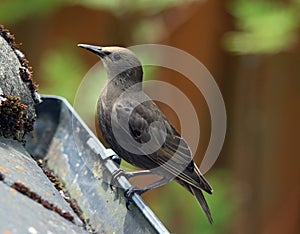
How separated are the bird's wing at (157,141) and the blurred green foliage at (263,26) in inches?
51.4

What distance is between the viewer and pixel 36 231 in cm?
205

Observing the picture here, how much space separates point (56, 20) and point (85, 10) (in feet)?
0.82

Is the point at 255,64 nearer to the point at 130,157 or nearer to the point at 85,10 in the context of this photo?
the point at 85,10

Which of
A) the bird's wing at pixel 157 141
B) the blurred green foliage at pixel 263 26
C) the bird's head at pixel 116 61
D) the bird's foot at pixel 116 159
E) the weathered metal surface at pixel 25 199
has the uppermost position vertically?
the weathered metal surface at pixel 25 199

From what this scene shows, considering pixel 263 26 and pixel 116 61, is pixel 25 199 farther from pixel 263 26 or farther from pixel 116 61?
pixel 263 26

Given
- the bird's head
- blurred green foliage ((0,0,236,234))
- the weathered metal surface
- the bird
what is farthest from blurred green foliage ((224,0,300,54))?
the weathered metal surface

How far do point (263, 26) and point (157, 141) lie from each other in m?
1.44

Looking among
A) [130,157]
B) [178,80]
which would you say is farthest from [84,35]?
[130,157]

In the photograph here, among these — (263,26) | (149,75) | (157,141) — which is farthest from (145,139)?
(149,75)

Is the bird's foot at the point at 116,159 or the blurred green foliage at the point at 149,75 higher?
the bird's foot at the point at 116,159

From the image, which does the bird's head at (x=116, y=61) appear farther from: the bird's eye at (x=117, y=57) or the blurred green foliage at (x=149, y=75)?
the blurred green foliage at (x=149, y=75)

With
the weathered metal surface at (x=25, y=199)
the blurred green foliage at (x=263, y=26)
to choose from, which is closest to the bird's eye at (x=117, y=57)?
the blurred green foliage at (x=263, y=26)

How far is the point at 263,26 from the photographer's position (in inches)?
197

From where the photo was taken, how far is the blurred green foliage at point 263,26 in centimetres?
501
